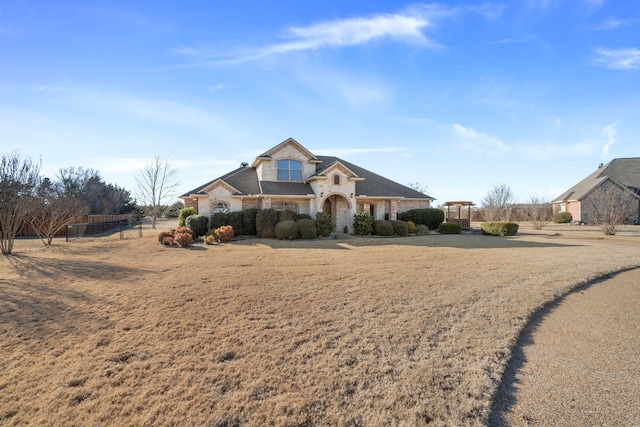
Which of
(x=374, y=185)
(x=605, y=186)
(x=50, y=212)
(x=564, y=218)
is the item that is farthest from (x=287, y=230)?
(x=605, y=186)

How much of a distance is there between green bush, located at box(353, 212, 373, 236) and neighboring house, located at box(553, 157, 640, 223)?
28262 mm

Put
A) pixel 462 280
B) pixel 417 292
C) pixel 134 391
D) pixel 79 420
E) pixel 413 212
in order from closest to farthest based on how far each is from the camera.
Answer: pixel 79 420 < pixel 134 391 < pixel 417 292 < pixel 462 280 < pixel 413 212

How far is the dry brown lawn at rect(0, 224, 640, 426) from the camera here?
3.37 m

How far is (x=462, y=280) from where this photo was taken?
8633 mm

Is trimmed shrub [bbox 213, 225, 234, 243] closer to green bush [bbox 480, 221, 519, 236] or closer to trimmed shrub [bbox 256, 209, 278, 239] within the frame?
trimmed shrub [bbox 256, 209, 278, 239]

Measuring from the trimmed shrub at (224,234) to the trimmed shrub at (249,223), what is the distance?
2009 mm

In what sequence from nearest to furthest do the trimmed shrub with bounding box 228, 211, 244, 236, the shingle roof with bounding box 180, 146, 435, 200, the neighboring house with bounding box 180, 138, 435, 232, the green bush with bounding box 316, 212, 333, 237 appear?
1. the green bush with bounding box 316, 212, 333, 237
2. the trimmed shrub with bounding box 228, 211, 244, 236
3. the neighboring house with bounding box 180, 138, 435, 232
4. the shingle roof with bounding box 180, 146, 435, 200

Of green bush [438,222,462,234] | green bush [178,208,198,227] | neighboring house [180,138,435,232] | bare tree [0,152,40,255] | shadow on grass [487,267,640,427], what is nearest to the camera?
shadow on grass [487,267,640,427]

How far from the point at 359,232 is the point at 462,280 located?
1353 centimetres

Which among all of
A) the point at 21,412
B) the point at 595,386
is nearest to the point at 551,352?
the point at 595,386

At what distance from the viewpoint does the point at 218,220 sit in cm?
2059

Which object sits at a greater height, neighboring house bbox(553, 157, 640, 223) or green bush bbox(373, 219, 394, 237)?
neighboring house bbox(553, 157, 640, 223)

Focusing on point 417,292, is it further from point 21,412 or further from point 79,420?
point 21,412

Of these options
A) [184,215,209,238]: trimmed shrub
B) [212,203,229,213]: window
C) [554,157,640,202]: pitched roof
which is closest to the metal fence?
[184,215,209,238]: trimmed shrub
